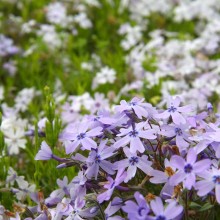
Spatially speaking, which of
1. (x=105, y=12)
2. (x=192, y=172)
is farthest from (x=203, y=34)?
(x=192, y=172)

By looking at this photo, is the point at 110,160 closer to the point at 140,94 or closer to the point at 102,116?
the point at 102,116

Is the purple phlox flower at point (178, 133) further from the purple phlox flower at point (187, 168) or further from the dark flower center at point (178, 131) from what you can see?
the purple phlox flower at point (187, 168)

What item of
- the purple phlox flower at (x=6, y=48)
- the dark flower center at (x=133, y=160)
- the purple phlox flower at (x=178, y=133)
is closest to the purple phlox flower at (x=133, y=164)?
the dark flower center at (x=133, y=160)

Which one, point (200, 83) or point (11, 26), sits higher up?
point (11, 26)

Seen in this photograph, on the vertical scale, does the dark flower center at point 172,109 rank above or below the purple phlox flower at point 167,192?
above

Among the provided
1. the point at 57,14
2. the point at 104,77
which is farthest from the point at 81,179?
the point at 57,14

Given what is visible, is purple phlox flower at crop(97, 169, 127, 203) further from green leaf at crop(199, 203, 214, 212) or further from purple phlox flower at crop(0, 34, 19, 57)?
purple phlox flower at crop(0, 34, 19, 57)
